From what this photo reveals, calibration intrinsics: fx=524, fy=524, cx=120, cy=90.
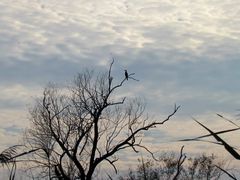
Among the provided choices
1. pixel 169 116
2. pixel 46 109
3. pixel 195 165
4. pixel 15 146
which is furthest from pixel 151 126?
pixel 15 146

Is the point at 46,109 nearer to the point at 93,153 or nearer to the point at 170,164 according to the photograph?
the point at 93,153

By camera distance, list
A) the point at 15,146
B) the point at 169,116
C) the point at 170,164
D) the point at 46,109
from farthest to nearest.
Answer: the point at 170,164 → the point at 46,109 → the point at 169,116 → the point at 15,146

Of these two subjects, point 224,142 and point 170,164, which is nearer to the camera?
point 224,142

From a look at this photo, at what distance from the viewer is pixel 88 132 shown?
108 feet

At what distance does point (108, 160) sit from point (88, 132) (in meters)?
2.33

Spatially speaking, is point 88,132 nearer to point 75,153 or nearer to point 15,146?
point 75,153

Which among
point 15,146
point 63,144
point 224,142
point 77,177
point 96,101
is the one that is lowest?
point 224,142

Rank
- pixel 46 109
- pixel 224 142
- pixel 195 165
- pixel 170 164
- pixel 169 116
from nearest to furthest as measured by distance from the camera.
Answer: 1. pixel 224 142
2. pixel 169 116
3. pixel 46 109
4. pixel 170 164
5. pixel 195 165

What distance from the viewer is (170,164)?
43.8 metres

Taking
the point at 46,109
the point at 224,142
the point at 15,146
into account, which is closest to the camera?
the point at 224,142

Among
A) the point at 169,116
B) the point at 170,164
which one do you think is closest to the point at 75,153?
the point at 169,116

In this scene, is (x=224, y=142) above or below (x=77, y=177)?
below

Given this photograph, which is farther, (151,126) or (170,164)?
(170,164)

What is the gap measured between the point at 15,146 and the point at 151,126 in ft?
98.9
